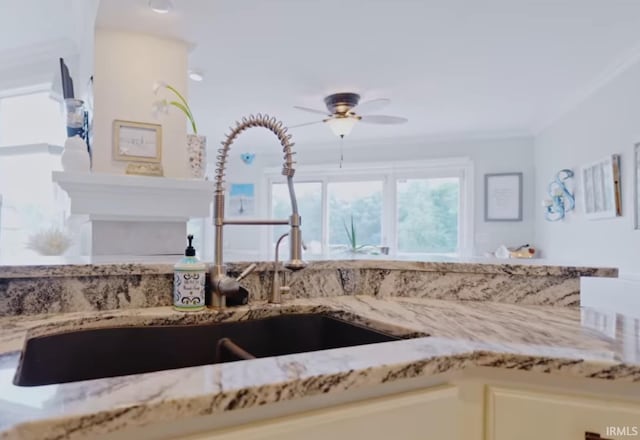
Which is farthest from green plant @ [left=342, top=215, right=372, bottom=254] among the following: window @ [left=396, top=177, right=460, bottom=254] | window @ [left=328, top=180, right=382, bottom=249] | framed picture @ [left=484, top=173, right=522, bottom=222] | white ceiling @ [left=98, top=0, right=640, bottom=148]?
white ceiling @ [left=98, top=0, right=640, bottom=148]

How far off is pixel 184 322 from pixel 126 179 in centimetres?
146

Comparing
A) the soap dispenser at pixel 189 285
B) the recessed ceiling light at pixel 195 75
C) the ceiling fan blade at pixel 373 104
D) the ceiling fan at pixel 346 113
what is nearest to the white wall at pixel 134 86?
the recessed ceiling light at pixel 195 75

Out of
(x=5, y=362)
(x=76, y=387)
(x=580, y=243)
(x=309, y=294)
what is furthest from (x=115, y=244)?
(x=580, y=243)

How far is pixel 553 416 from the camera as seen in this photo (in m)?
0.72

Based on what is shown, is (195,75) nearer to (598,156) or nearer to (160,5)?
(160,5)

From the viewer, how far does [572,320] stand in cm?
100

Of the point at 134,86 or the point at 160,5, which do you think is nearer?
the point at 160,5

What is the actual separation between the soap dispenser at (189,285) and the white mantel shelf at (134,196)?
1.37m

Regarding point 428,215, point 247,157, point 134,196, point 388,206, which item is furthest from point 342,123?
point 247,157

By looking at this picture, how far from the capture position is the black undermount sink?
86 cm

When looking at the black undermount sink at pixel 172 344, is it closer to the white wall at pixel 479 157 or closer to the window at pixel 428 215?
the white wall at pixel 479 157

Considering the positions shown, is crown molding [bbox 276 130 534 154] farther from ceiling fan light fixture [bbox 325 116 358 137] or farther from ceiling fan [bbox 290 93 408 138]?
ceiling fan light fixture [bbox 325 116 358 137]

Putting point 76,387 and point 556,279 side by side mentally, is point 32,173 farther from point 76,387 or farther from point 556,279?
point 556,279

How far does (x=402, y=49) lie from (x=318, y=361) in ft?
8.00
